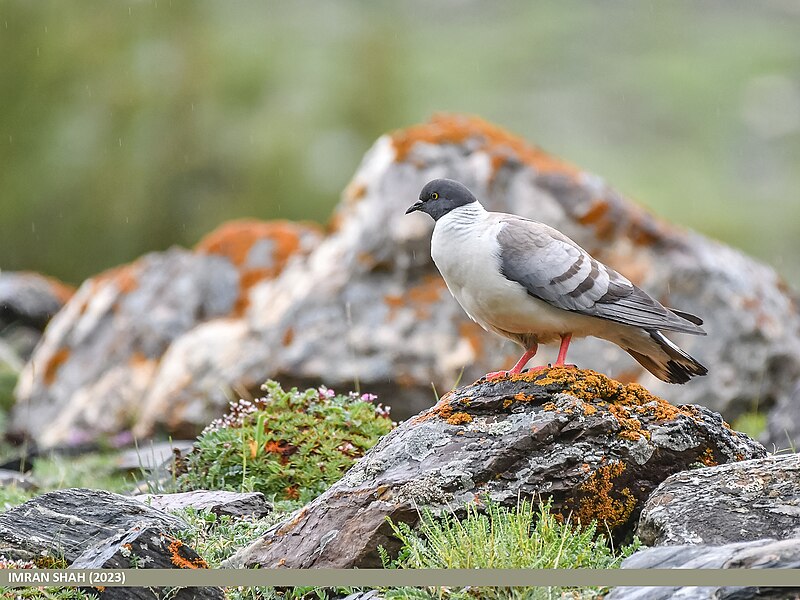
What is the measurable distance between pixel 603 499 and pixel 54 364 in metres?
7.98

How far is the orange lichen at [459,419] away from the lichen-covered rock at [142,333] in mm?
4750

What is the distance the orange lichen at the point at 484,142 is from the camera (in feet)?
31.1

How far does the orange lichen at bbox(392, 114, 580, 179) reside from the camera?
9484 mm

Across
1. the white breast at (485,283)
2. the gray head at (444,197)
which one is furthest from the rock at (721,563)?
the gray head at (444,197)

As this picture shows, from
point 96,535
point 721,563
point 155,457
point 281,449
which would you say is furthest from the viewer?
point 155,457

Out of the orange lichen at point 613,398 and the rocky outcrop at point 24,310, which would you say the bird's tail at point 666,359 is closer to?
the orange lichen at point 613,398

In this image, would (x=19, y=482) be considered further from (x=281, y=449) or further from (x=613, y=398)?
(x=613, y=398)

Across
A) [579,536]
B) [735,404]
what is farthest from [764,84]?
[579,536]

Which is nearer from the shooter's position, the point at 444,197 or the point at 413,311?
the point at 444,197

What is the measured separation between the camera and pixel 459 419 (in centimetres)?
473

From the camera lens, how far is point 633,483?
4578 mm

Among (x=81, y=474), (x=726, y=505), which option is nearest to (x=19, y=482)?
(x=81, y=474)

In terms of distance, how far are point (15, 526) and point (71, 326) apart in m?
7.04

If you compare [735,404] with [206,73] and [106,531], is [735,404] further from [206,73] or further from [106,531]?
[206,73]
